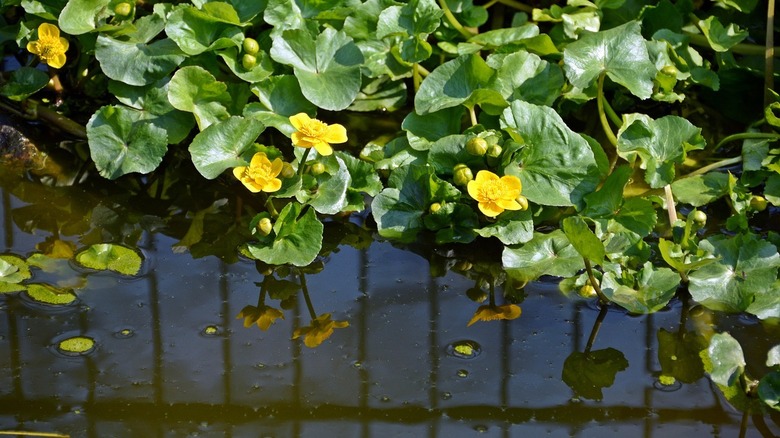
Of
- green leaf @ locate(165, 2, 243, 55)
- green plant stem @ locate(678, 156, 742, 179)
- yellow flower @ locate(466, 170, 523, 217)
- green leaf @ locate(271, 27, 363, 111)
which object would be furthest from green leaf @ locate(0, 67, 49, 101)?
green plant stem @ locate(678, 156, 742, 179)

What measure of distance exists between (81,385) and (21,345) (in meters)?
0.19

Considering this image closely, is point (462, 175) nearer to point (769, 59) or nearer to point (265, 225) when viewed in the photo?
point (265, 225)

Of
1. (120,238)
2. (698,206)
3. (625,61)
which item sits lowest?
(698,206)

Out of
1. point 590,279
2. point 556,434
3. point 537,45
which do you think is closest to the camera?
point 556,434

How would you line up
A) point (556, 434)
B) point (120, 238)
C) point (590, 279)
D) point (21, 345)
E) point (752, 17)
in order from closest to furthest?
1. point (556, 434)
2. point (21, 345)
3. point (590, 279)
4. point (120, 238)
5. point (752, 17)

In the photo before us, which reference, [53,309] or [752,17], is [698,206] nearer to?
[752,17]

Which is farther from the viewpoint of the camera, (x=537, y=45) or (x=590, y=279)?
(x=537, y=45)

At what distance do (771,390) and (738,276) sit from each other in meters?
0.39

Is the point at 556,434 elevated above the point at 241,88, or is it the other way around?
the point at 241,88

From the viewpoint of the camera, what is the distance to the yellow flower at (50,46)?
253 centimetres

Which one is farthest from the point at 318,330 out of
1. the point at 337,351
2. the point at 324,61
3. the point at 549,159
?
the point at 324,61

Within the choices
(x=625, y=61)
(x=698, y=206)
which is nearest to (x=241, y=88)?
(x=625, y=61)

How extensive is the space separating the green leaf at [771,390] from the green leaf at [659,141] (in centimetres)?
64

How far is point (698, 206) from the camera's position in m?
2.42
